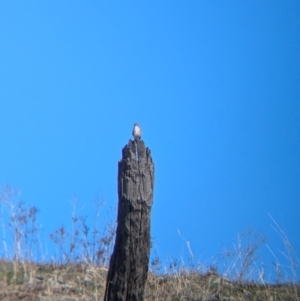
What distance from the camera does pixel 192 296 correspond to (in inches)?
314

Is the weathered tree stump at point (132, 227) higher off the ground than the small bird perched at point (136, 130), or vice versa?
the small bird perched at point (136, 130)

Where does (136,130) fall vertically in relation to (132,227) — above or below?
above

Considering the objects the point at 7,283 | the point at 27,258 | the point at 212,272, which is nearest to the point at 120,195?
the point at 7,283

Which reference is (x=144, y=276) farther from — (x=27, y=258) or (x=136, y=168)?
(x=27, y=258)

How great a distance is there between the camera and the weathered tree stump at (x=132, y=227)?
5.50 meters

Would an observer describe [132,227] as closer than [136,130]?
Yes

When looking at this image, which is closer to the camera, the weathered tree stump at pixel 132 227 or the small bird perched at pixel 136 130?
the weathered tree stump at pixel 132 227

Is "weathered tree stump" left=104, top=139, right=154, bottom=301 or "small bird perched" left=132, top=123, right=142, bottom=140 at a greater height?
"small bird perched" left=132, top=123, right=142, bottom=140

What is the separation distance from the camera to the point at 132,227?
5.53 meters

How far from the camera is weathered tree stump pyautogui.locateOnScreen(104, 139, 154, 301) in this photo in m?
5.50

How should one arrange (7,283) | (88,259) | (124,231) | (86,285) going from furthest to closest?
(88,259) < (86,285) < (7,283) < (124,231)

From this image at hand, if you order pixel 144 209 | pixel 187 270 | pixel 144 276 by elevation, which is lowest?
pixel 144 276

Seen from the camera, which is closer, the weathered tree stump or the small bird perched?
the weathered tree stump

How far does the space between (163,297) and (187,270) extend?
3.24 feet
